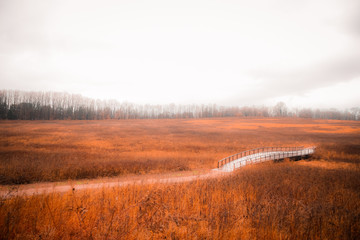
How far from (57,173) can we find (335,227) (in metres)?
18.1

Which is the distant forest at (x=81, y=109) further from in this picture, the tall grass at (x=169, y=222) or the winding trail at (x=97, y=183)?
the tall grass at (x=169, y=222)

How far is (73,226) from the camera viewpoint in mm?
4223

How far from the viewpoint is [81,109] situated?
116 m

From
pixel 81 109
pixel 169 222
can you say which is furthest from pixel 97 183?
pixel 81 109

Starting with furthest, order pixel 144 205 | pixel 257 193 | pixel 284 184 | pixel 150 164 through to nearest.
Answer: pixel 150 164
pixel 284 184
pixel 257 193
pixel 144 205

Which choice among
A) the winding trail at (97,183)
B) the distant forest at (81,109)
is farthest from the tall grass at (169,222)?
the distant forest at (81,109)

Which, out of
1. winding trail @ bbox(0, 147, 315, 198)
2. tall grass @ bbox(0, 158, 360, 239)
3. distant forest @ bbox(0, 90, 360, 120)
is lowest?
winding trail @ bbox(0, 147, 315, 198)

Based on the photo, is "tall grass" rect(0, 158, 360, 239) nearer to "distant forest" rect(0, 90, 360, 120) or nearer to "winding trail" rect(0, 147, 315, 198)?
"winding trail" rect(0, 147, 315, 198)

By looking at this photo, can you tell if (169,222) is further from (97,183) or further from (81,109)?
(81,109)

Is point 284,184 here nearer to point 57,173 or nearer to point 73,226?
point 73,226

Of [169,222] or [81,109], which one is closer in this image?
[169,222]

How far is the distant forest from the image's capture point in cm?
9194

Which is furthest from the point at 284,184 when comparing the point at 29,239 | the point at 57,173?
the point at 57,173

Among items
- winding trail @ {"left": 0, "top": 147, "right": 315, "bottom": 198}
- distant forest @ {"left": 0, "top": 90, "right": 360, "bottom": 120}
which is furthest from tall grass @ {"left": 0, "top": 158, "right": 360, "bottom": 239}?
distant forest @ {"left": 0, "top": 90, "right": 360, "bottom": 120}
